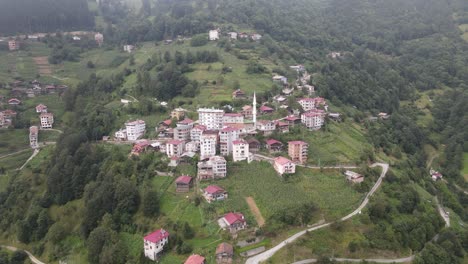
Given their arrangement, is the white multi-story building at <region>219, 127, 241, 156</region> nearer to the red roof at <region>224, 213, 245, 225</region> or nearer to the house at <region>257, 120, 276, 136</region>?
the house at <region>257, 120, 276, 136</region>

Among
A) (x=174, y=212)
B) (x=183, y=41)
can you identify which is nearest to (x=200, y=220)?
(x=174, y=212)

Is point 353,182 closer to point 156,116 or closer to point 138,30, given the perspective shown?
point 156,116

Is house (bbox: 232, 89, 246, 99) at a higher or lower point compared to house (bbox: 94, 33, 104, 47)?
lower

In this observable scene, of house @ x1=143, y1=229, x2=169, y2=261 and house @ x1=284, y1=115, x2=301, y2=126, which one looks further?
house @ x1=284, y1=115, x2=301, y2=126

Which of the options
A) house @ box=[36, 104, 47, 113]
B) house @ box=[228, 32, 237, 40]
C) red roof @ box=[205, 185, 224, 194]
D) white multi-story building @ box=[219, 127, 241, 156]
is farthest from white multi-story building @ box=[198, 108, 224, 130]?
house @ box=[228, 32, 237, 40]

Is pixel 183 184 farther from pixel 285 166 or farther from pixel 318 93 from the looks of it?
pixel 318 93

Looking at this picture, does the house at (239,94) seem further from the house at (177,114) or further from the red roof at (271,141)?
the red roof at (271,141)

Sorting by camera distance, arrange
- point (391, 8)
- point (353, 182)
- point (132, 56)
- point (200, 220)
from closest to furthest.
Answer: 1. point (200, 220)
2. point (353, 182)
3. point (132, 56)
4. point (391, 8)
